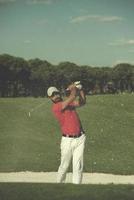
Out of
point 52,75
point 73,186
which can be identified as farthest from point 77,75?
point 73,186

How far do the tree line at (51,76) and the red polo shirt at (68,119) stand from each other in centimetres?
327

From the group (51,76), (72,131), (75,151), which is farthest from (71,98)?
(51,76)

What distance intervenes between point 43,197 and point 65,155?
118cm

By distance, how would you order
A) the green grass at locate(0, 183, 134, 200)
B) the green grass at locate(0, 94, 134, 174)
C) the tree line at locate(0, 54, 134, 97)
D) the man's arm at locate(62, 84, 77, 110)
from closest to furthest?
the green grass at locate(0, 183, 134, 200) < the man's arm at locate(62, 84, 77, 110) < the tree line at locate(0, 54, 134, 97) < the green grass at locate(0, 94, 134, 174)

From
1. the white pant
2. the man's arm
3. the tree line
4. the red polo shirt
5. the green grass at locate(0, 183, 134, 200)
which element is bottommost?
the green grass at locate(0, 183, 134, 200)

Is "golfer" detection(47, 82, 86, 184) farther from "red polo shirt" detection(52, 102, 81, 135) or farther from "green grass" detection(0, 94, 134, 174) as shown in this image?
"green grass" detection(0, 94, 134, 174)

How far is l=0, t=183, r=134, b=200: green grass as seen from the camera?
8398 millimetres

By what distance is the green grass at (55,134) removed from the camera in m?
14.1

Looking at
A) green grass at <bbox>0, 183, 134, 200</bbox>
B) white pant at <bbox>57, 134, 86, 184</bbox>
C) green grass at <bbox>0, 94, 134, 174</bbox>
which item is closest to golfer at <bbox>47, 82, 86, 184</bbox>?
white pant at <bbox>57, 134, 86, 184</bbox>

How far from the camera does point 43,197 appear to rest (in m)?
8.39

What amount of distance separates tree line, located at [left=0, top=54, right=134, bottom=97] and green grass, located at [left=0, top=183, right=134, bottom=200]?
4066mm

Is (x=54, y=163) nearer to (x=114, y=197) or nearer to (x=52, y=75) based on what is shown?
(x=52, y=75)

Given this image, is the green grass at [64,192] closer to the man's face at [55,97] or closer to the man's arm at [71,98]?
the man's arm at [71,98]

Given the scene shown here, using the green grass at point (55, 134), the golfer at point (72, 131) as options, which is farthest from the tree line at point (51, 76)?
the golfer at point (72, 131)
